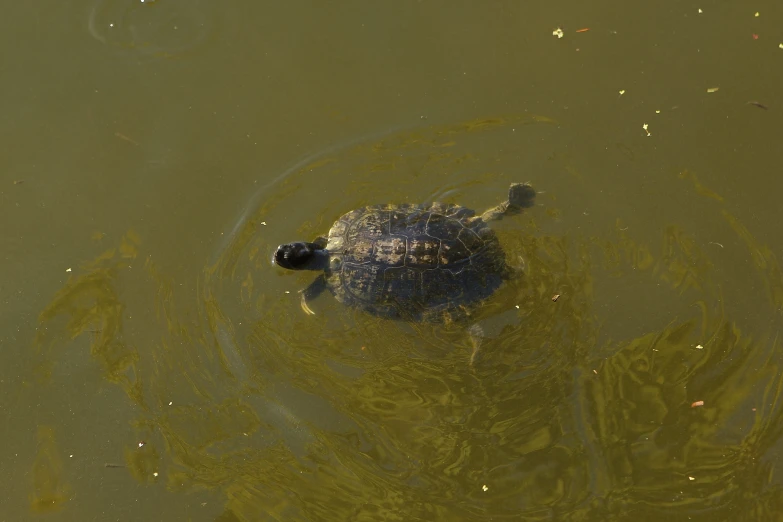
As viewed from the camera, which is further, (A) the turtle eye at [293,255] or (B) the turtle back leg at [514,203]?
(B) the turtle back leg at [514,203]

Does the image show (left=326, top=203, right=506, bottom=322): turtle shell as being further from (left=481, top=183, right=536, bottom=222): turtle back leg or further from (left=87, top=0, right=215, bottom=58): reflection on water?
(left=87, top=0, right=215, bottom=58): reflection on water

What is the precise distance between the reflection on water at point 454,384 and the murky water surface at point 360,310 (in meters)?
0.02

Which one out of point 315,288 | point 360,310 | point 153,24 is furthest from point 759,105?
point 153,24

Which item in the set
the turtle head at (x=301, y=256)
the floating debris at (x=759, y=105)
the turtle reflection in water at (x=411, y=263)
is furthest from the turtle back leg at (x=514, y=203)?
the floating debris at (x=759, y=105)

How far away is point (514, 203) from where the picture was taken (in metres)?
4.17

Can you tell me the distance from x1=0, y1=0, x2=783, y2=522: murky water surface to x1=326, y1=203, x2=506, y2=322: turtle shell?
0.21 metres

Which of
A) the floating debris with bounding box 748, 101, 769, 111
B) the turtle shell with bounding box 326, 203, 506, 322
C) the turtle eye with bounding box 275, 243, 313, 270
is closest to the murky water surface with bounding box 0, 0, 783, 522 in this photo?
the floating debris with bounding box 748, 101, 769, 111

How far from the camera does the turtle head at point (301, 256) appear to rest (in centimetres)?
379

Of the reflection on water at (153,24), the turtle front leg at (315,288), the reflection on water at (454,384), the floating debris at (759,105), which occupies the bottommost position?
the reflection on water at (454,384)

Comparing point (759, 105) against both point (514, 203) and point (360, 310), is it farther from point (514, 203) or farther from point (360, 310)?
Answer: point (360, 310)

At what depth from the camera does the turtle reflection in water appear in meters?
3.72

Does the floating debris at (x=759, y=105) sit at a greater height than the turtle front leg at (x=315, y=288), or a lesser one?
greater

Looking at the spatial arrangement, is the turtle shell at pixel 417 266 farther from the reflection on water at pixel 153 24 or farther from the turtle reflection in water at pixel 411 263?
the reflection on water at pixel 153 24

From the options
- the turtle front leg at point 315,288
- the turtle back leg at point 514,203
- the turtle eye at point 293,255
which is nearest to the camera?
the turtle eye at point 293,255
